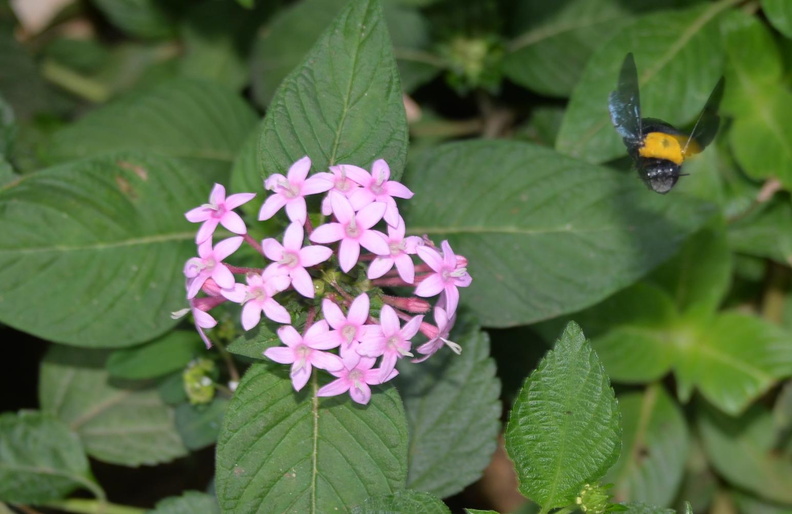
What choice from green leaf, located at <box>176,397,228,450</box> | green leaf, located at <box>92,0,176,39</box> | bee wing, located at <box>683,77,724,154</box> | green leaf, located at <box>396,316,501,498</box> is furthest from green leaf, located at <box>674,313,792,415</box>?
green leaf, located at <box>92,0,176,39</box>

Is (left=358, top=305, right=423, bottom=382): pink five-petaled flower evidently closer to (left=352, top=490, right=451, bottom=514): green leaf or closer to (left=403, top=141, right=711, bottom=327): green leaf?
(left=352, top=490, right=451, bottom=514): green leaf

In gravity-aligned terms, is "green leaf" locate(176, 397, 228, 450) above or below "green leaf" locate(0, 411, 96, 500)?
above

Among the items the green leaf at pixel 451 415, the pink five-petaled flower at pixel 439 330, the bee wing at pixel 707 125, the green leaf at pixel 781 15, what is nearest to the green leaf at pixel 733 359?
the green leaf at pixel 451 415

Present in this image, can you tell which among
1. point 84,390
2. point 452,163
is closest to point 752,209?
point 452,163

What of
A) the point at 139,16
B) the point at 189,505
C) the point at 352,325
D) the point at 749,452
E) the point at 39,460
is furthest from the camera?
the point at 139,16

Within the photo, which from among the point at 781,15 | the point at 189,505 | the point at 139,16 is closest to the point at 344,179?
the point at 189,505

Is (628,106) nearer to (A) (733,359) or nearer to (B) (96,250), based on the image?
(A) (733,359)

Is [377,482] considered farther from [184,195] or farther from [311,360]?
[184,195]
